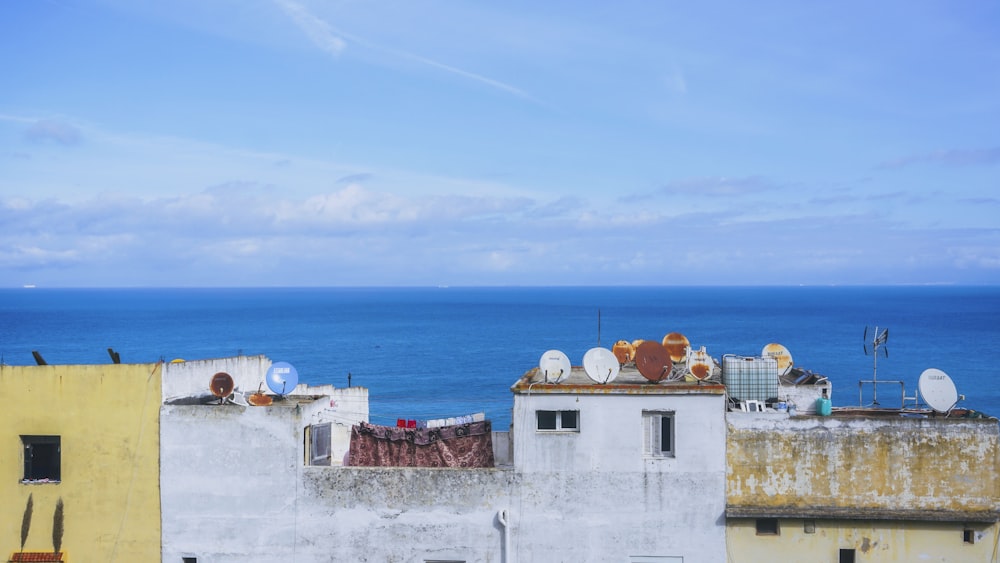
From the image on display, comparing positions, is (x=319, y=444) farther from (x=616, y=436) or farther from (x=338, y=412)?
(x=616, y=436)

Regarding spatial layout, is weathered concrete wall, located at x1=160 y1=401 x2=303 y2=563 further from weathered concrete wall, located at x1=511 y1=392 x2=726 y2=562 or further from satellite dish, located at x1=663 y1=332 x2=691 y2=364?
satellite dish, located at x1=663 y1=332 x2=691 y2=364

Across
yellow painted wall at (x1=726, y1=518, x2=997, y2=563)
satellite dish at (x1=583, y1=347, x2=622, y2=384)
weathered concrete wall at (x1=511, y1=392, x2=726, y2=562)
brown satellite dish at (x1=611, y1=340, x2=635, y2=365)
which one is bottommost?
yellow painted wall at (x1=726, y1=518, x2=997, y2=563)

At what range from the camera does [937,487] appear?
2339 centimetres

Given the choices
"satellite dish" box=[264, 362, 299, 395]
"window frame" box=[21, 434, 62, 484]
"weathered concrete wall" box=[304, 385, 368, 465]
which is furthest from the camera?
"satellite dish" box=[264, 362, 299, 395]

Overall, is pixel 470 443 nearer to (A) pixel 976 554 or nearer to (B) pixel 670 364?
(B) pixel 670 364

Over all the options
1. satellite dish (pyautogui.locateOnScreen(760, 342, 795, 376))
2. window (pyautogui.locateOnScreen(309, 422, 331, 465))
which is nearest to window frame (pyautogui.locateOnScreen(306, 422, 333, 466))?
window (pyautogui.locateOnScreen(309, 422, 331, 465))

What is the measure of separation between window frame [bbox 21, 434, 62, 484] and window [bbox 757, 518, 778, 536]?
19.5 meters

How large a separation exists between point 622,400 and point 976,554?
32.6 ft

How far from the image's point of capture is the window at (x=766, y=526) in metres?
23.9

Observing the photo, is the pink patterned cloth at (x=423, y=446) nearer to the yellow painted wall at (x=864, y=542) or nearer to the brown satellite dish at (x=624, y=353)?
the brown satellite dish at (x=624, y=353)

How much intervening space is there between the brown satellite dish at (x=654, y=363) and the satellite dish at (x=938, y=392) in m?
6.90

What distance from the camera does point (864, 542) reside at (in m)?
23.5

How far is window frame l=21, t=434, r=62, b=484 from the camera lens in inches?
Answer: 999

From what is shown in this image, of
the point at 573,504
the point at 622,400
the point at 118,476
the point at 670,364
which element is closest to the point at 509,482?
the point at 573,504
